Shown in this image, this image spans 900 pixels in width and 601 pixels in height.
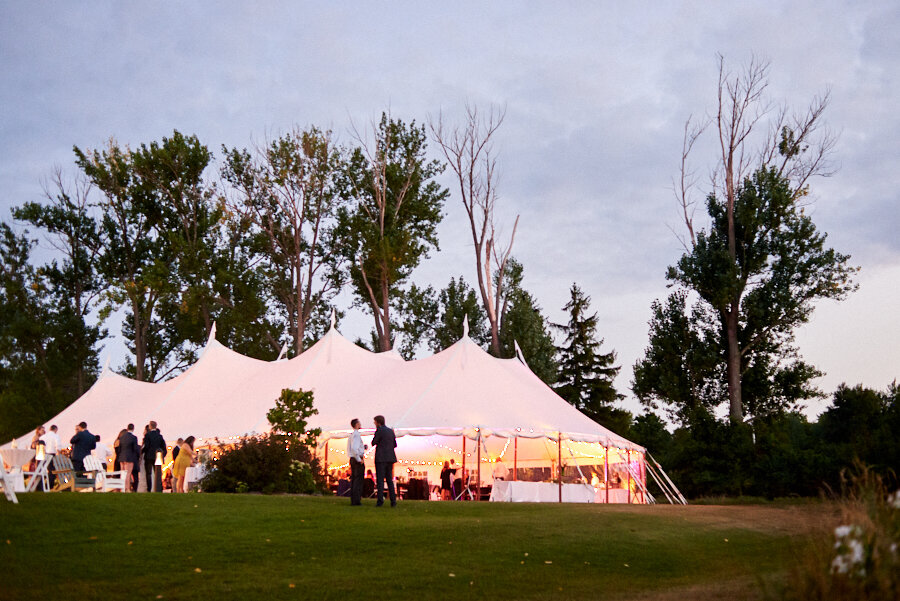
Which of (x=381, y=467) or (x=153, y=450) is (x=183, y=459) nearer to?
(x=153, y=450)

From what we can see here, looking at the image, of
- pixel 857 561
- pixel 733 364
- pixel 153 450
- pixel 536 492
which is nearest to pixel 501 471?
pixel 536 492

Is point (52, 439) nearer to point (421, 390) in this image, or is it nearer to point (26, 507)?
point (26, 507)

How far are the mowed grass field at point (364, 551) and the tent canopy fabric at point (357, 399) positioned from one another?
21.5 feet

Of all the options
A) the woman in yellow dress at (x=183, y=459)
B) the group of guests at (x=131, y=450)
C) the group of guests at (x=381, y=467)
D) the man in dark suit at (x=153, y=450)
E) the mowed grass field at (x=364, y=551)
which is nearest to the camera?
the mowed grass field at (x=364, y=551)

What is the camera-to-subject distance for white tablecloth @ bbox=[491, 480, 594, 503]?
55.3ft

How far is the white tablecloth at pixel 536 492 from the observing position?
16.8 metres

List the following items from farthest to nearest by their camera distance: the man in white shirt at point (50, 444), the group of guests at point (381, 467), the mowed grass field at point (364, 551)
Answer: the man in white shirt at point (50, 444) → the group of guests at point (381, 467) → the mowed grass field at point (364, 551)

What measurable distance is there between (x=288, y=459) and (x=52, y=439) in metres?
3.68

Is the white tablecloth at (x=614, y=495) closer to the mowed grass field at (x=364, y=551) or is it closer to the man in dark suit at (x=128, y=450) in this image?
the mowed grass field at (x=364, y=551)

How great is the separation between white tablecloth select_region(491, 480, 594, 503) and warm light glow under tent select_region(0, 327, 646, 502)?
0.73 metres

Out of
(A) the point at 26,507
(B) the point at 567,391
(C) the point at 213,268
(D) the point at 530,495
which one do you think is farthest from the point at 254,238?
(A) the point at 26,507

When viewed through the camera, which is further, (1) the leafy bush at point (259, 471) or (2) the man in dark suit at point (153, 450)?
(2) the man in dark suit at point (153, 450)

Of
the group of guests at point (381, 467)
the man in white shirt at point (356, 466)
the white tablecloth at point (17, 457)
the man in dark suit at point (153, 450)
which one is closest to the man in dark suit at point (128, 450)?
the man in dark suit at point (153, 450)

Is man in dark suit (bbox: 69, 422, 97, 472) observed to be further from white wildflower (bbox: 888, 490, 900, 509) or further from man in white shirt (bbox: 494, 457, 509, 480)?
white wildflower (bbox: 888, 490, 900, 509)
